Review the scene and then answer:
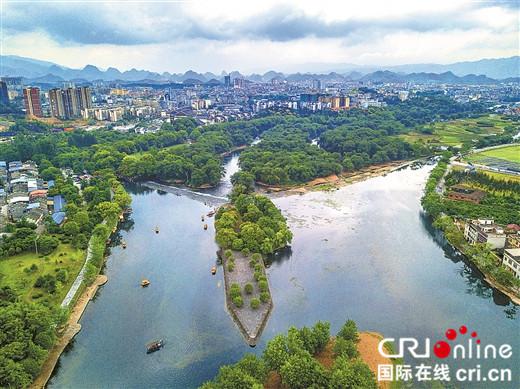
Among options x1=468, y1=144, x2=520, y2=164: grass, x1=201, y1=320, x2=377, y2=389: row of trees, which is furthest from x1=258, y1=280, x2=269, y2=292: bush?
x1=468, y1=144, x2=520, y2=164: grass

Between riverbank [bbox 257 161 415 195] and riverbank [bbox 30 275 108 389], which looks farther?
riverbank [bbox 257 161 415 195]

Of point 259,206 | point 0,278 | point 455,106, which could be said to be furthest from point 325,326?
point 455,106

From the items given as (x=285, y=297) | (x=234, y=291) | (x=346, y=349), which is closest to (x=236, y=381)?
(x=346, y=349)

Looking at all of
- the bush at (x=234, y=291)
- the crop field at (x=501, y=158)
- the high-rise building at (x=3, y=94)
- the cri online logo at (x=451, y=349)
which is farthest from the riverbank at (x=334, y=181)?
the high-rise building at (x=3, y=94)

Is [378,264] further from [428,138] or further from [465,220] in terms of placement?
[428,138]

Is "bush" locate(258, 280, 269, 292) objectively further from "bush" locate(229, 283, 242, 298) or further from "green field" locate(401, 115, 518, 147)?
"green field" locate(401, 115, 518, 147)

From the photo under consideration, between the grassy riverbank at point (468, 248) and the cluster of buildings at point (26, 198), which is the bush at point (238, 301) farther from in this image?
the cluster of buildings at point (26, 198)

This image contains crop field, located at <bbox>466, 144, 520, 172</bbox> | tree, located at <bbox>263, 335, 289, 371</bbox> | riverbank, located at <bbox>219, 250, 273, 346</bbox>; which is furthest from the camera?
crop field, located at <bbox>466, 144, 520, 172</bbox>
